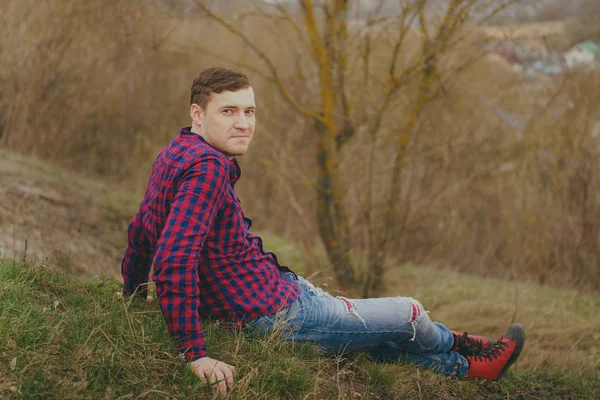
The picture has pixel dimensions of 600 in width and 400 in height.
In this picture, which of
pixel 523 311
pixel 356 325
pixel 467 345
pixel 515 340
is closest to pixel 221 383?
pixel 356 325

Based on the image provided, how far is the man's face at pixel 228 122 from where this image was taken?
241cm

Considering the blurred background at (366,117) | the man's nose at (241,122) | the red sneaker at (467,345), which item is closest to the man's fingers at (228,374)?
the man's nose at (241,122)

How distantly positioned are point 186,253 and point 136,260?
0.66m

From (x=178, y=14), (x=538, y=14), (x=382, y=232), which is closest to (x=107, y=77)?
(x=178, y=14)

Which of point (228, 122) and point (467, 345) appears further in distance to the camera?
point (467, 345)

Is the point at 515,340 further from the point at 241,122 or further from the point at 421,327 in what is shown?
the point at 241,122

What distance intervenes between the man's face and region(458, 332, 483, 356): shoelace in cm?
157

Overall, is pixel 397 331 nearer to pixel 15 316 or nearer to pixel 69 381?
pixel 69 381

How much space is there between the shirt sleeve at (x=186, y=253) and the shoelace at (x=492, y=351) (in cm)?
163

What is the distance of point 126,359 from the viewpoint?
7.30 ft

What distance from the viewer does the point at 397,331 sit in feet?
9.12

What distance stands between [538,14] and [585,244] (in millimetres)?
3316

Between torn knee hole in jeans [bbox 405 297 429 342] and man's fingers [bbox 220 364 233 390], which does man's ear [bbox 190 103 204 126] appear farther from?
torn knee hole in jeans [bbox 405 297 429 342]

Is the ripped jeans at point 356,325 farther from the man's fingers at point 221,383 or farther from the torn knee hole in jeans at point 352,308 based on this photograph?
the man's fingers at point 221,383
